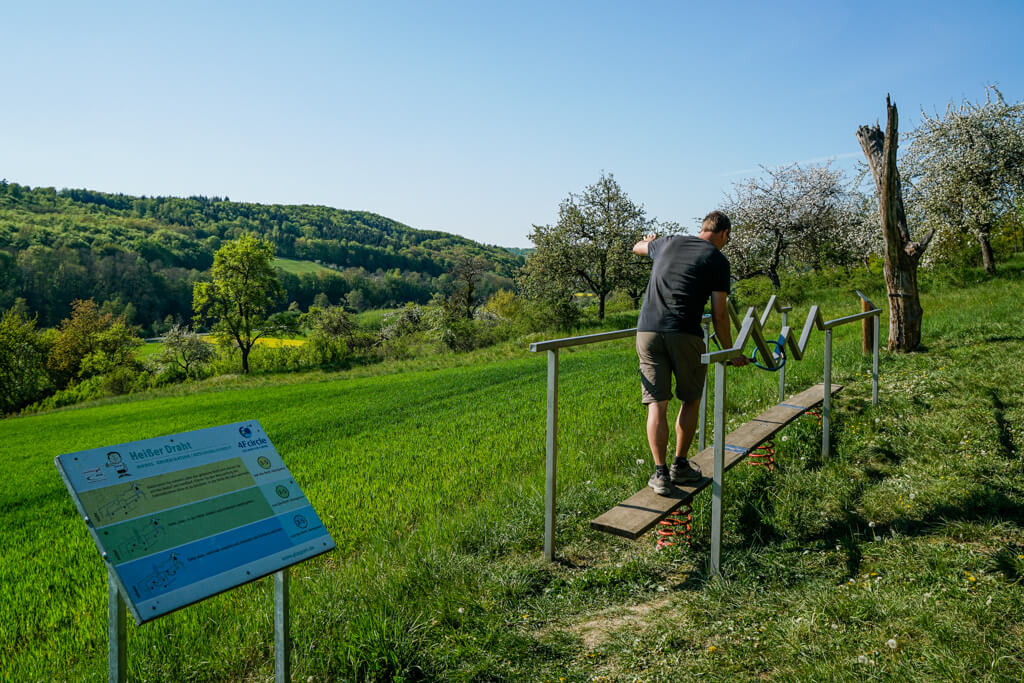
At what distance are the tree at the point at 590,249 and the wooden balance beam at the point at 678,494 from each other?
2805cm

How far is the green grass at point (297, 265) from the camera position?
379 feet

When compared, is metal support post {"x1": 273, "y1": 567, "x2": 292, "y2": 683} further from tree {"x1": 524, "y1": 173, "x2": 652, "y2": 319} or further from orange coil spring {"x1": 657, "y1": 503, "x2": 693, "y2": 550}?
tree {"x1": 524, "y1": 173, "x2": 652, "y2": 319}

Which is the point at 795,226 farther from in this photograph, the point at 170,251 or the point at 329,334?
the point at 170,251

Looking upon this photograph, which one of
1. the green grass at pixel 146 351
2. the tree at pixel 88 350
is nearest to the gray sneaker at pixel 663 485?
the tree at pixel 88 350

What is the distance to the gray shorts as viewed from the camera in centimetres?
427

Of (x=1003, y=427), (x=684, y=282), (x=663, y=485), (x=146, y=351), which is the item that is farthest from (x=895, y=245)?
(x=146, y=351)

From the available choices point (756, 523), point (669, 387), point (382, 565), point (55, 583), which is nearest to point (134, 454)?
point (382, 565)

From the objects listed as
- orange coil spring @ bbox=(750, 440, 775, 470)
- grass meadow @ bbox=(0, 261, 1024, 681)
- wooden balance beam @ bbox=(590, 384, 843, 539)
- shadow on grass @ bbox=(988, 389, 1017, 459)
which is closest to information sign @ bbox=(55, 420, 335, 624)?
grass meadow @ bbox=(0, 261, 1024, 681)

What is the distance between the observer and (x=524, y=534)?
4688 millimetres

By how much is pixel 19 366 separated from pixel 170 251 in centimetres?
6835

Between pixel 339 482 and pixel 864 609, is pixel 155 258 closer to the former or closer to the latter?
pixel 339 482

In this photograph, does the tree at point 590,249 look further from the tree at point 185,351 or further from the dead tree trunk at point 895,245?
the tree at point 185,351

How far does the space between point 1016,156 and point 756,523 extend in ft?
81.7

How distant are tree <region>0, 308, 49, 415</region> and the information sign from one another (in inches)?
2100
